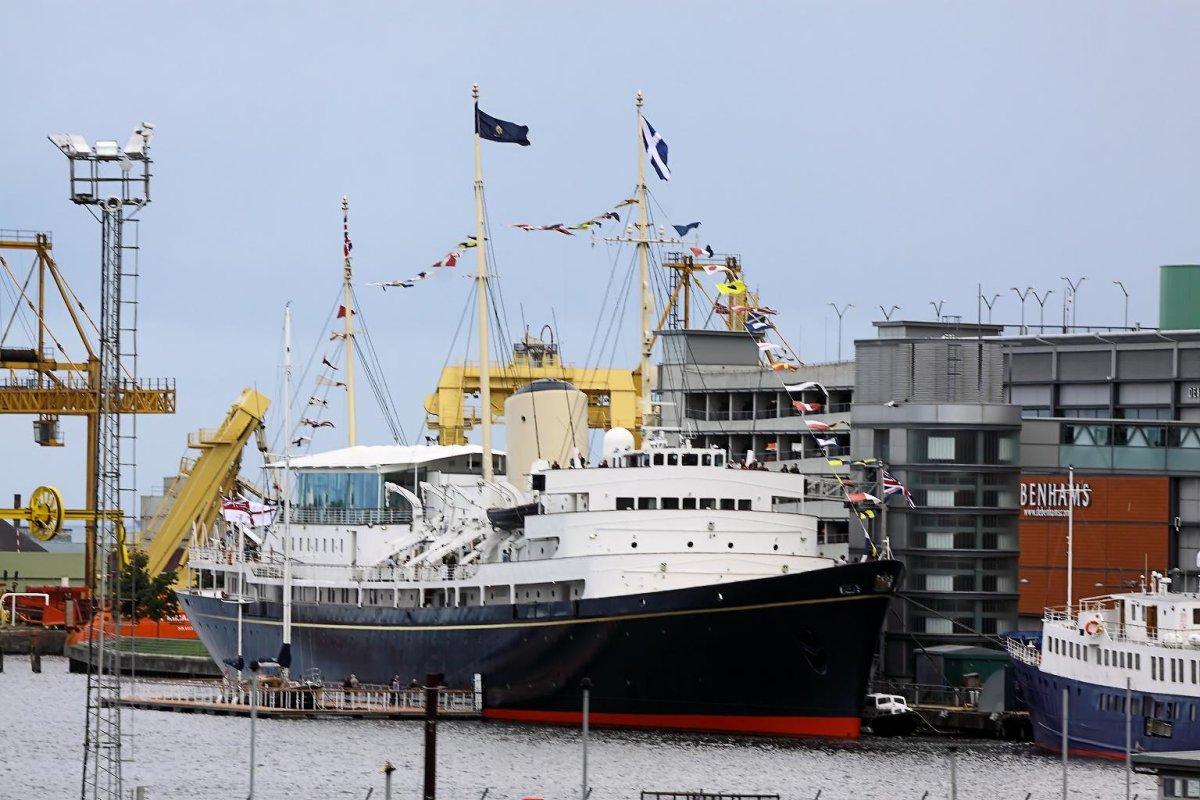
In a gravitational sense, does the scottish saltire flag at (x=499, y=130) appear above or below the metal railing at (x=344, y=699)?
above

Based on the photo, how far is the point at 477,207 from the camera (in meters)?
92.2

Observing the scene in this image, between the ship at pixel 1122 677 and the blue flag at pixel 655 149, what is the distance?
798 inches

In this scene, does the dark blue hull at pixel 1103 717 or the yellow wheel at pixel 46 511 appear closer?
the dark blue hull at pixel 1103 717

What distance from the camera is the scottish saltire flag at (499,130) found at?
8956cm

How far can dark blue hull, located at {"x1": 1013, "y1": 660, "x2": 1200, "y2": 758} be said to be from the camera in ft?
223

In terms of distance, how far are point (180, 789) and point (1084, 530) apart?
3475cm

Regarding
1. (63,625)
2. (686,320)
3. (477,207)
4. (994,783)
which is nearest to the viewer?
(994,783)

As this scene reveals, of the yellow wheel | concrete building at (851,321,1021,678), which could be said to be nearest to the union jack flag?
concrete building at (851,321,1021,678)

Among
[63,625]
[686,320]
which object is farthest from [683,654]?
[63,625]

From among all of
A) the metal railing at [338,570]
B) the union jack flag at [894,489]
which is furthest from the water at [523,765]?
the union jack flag at [894,489]

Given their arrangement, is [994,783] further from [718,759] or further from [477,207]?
[477,207]

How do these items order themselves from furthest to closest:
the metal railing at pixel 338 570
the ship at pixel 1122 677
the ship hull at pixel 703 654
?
the metal railing at pixel 338 570
the ship hull at pixel 703 654
the ship at pixel 1122 677

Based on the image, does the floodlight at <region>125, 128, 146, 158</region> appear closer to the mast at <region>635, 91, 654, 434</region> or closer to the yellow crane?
the mast at <region>635, 91, 654, 434</region>

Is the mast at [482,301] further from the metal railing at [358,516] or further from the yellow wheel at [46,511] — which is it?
the yellow wheel at [46,511]
